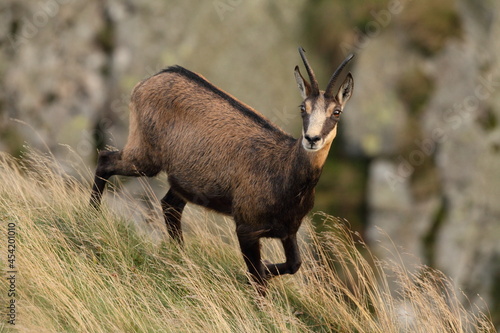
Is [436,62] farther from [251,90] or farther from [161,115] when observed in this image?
[161,115]

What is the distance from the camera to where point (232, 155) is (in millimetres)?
6539

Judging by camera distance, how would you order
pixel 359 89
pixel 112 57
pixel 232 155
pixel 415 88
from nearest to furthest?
pixel 232 155 → pixel 359 89 → pixel 415 88 → pixel 112 57

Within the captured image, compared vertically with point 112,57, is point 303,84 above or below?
above

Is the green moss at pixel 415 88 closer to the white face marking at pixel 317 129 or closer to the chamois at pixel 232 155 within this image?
the chamois at pixel 232 155

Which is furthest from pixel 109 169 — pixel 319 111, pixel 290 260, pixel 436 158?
pixel 436 158

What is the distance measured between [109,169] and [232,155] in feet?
5.02

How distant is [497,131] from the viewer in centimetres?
1559

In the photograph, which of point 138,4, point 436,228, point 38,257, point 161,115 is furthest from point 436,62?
point 38,257

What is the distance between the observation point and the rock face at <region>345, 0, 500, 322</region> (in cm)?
1516

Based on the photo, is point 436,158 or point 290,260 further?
point 436,158

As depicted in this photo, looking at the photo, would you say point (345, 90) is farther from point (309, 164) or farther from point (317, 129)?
point (309, 164)

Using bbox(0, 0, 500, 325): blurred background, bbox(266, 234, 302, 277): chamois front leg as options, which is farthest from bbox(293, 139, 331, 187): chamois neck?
bbox(0, 0, 500, 325): blurred background

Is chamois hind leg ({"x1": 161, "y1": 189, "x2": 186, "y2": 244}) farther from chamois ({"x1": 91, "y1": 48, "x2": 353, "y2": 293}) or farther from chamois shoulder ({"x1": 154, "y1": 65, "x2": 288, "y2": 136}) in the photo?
chamois shoulder ({"x1": 154, "y1": 65, "x2": 288, "y2": 136})

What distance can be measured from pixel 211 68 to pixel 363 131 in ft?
11.5
